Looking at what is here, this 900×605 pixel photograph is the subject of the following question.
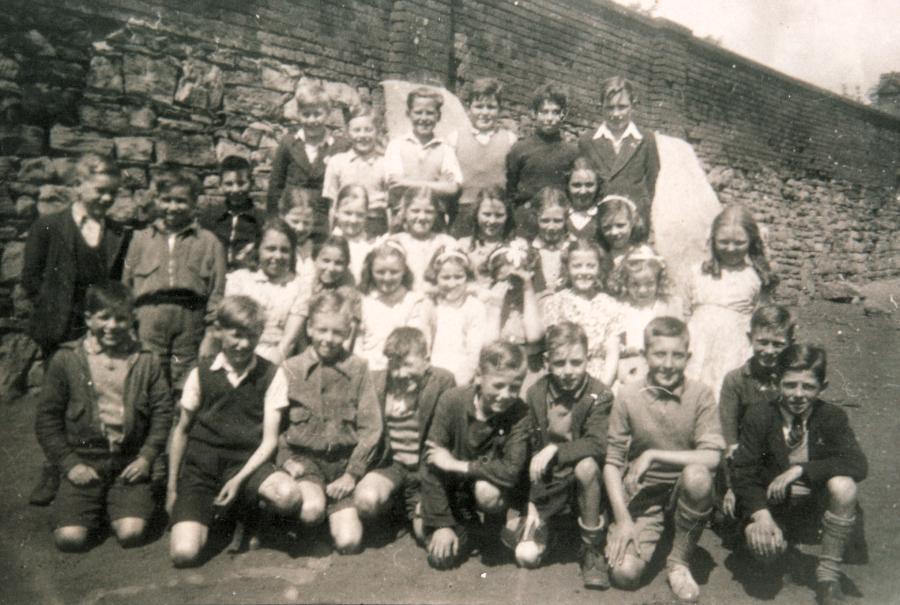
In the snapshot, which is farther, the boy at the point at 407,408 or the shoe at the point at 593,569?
the boy at the point at 407,408

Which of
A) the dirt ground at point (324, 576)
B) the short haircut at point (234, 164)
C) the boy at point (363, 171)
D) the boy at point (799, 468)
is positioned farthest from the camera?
the short haircut at point (234, 164)

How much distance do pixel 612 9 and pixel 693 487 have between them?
25.0 ft

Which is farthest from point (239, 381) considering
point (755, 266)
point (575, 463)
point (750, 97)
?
point (750, 97)

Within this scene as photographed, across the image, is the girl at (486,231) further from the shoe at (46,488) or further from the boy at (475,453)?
the shoe at (46,488)

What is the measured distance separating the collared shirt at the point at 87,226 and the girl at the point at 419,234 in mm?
1747

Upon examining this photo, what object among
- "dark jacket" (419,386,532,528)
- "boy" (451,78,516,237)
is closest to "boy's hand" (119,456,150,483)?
"dark jacket" (419,386,532,528)

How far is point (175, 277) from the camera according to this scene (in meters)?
4.03

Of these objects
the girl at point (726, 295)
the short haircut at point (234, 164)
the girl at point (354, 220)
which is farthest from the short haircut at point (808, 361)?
the short haircut at point (234, 164)

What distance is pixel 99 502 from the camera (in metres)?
3.20

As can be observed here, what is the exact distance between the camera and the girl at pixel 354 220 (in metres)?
4.23

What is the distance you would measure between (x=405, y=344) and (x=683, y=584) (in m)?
1.63

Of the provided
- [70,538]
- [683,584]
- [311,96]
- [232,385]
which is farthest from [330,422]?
[311,96]

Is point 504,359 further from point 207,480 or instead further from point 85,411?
point 85,411

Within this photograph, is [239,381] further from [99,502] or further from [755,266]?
Answer: [755,266]
